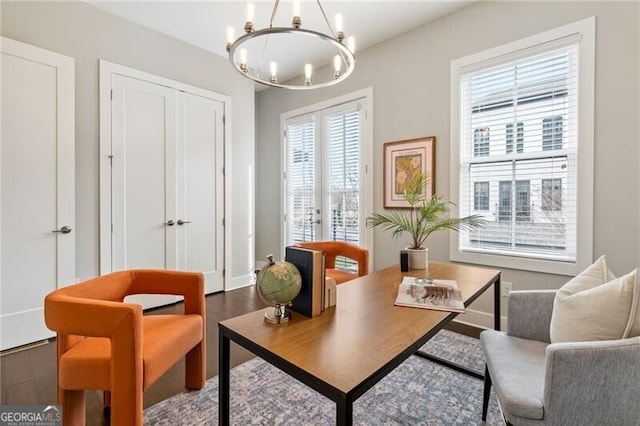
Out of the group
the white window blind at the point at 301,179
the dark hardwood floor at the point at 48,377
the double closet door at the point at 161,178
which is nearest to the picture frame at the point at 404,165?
the white window blind at the point at 301,179

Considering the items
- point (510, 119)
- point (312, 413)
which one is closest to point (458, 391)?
point (312, 413)

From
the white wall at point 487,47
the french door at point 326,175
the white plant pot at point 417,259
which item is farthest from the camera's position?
the french door at point 326,175

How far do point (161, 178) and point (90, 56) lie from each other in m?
1.27

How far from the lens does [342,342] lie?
3.51 feet

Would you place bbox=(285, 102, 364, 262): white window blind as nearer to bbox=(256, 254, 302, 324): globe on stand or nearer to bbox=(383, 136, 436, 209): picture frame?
bbox=(383, 136, 436, 209): picture frame

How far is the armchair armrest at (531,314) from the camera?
4.85ft

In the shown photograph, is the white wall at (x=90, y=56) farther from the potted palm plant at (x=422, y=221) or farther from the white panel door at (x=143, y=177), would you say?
the potted palm plant at (x=422, y=221)

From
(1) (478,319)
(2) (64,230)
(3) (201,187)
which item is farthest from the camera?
(3) (201,187)

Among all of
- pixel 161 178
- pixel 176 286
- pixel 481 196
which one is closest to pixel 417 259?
pixel 481 196

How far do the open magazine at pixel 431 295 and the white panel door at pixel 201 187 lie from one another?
106 inches

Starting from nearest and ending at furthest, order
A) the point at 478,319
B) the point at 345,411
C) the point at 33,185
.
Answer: the point at 345,411
the point at 33,185
the point at 478,319

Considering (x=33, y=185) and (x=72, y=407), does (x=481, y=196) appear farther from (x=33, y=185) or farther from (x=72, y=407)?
(x=33, y=185)

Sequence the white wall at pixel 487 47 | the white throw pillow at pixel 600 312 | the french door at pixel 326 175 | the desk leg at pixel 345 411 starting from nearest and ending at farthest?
the desk leg at pixel 345 411 < the white throw pillow at pixel 600 312 < the white wall at pixel 487 47 < the french door at pixel 326 175

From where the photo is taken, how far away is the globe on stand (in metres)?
1.18
